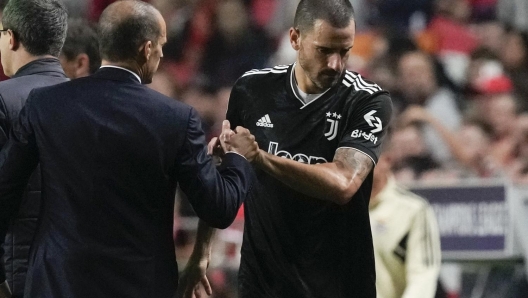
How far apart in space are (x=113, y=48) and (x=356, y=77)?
111 centimetres

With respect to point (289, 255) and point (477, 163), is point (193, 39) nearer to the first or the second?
point (477, 163)

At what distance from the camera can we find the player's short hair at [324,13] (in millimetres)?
3621

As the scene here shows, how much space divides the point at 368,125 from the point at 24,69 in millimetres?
1305

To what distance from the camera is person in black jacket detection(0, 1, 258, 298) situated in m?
3.04

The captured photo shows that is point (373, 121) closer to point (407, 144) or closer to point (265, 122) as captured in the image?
point (265, 122)

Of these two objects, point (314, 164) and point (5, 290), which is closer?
point (5, 290)

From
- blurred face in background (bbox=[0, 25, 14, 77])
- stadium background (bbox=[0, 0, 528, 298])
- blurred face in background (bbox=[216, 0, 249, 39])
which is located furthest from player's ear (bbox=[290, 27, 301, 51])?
blurred face in background (bbox=[216, 0, 249, 39])

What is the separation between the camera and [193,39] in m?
9.59

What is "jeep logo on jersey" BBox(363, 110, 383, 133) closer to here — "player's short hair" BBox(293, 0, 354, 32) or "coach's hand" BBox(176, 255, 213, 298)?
"player's short hair" BBox(293, 0, 354, 32)

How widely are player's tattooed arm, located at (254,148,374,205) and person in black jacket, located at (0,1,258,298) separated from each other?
34cm

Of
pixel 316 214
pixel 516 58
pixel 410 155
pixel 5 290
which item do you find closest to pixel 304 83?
pixel 316 214

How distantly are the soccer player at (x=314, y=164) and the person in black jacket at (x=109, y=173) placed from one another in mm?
553

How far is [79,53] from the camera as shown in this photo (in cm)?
417

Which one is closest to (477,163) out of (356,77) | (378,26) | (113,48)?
(378,26)
